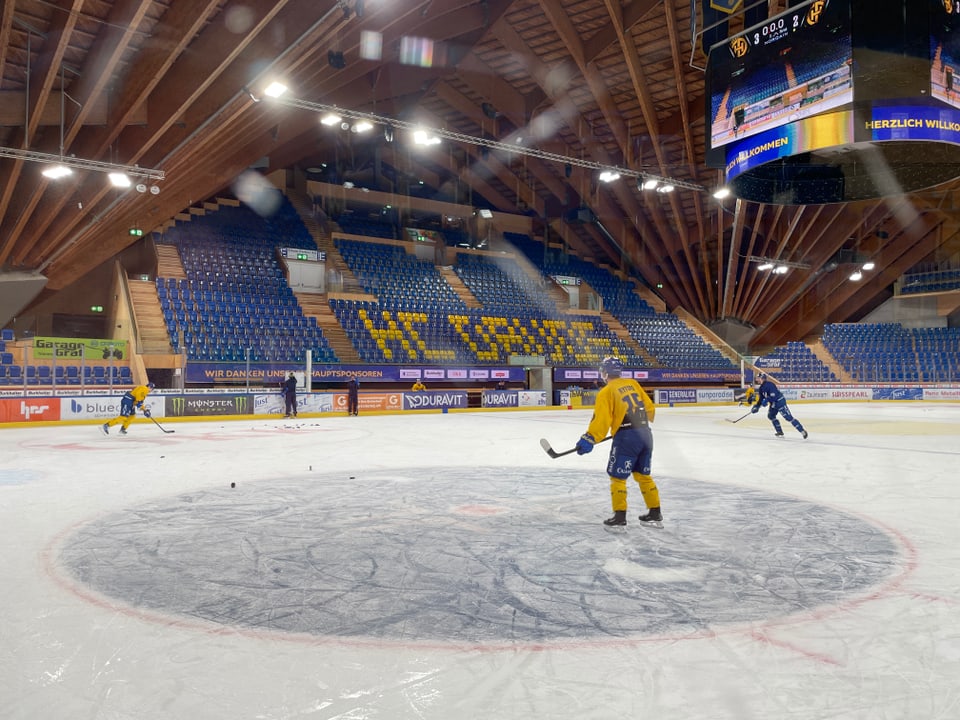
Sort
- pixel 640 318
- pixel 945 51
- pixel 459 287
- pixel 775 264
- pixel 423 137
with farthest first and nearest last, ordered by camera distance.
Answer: pixel 640 318, pixel 459 287, pixel 775 264, pixel 423 137, pixel 945 51

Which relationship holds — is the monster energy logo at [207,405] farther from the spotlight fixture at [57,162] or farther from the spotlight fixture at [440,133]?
the spotlight fixture at [440,133]

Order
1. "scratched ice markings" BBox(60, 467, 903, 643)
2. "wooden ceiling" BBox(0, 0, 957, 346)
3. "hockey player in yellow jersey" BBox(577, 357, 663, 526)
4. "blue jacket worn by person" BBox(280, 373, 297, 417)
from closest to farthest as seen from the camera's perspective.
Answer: "scratched ice markings" BBox(60, 467, 903, 643) → "hockey player in yellow jersey" BBox(577, 357, 663, 526) → "wooden ceiling" BBox(0, 0, 957, 346) → "blue jacket worn by person" BBox(280, 373, 297, 417)

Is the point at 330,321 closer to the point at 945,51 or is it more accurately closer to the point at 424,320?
the point at 424,320

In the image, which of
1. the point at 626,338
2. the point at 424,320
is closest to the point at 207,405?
the point at 424,320

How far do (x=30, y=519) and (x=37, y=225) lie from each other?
19.9 m

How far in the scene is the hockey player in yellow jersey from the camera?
5.80 meters

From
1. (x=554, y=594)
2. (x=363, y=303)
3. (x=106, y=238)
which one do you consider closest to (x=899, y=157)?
(x=554, y=594)

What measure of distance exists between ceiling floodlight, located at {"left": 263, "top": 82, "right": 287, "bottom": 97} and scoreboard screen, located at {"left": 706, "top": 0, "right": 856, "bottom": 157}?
867 cm

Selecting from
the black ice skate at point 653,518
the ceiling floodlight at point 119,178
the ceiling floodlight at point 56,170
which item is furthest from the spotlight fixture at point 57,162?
the black ice skate at point 653,518

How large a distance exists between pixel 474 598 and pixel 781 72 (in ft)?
36.7

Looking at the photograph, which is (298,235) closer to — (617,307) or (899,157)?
(617,307)

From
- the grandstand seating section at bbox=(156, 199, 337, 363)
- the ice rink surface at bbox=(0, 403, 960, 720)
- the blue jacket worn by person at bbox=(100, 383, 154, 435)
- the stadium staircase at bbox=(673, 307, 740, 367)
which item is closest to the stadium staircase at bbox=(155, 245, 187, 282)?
the grandstand seating section at bbox=(156, 199, 337, 363)

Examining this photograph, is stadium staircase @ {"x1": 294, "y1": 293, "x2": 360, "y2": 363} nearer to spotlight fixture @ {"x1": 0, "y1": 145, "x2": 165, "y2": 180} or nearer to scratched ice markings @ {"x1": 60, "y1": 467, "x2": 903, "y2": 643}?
spotlight fixture @ {"x1": 0, "y1": 145, "x2": 165, "y2": 180}

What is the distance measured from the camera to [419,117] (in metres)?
27.1
